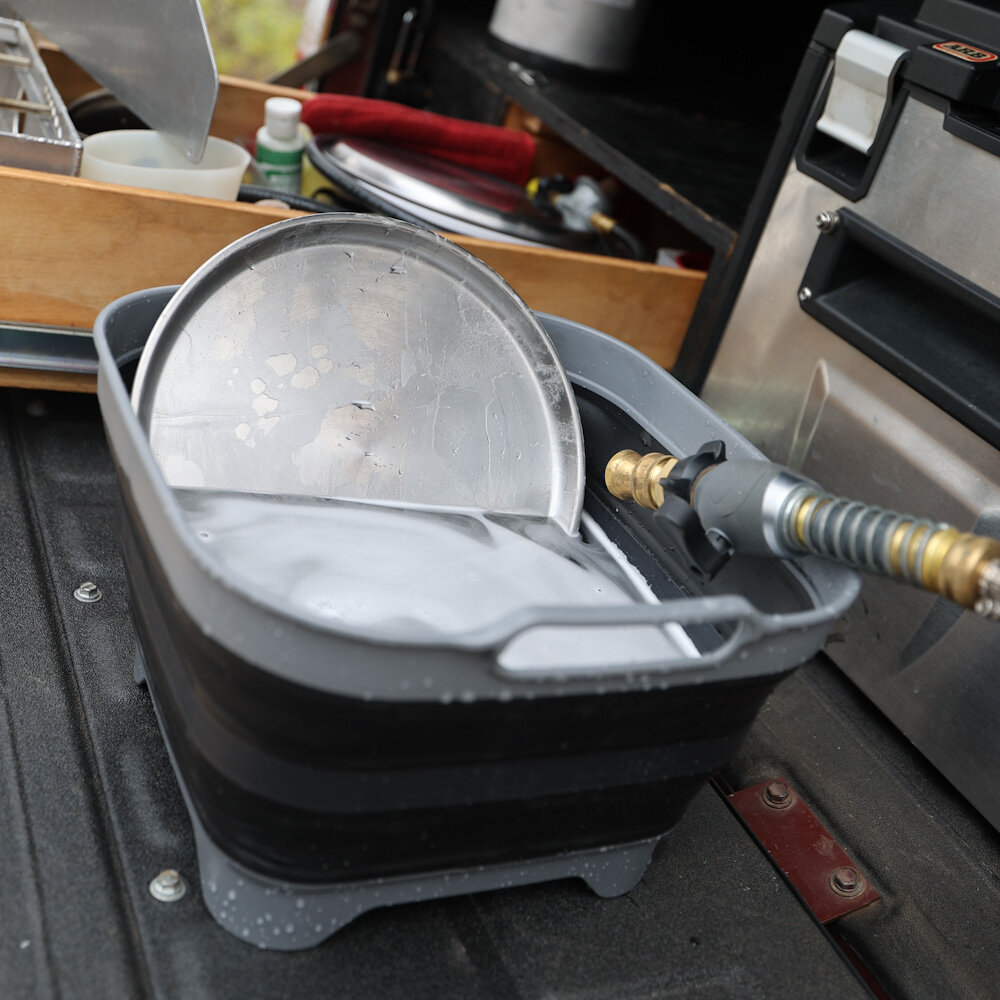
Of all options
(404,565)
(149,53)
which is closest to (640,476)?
(404,565)

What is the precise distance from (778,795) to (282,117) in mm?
931

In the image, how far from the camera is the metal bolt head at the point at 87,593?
2.69ft

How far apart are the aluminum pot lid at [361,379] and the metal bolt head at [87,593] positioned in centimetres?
19

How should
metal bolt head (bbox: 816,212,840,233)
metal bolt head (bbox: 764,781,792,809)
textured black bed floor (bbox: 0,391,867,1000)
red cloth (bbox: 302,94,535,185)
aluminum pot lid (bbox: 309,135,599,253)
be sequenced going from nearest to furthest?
textured black bed floor (bbox: 0,391,867,1000) → metal bolt head (bbox: 764,781,792,809) → metal bolt head (bbox: 816,212,840,233) → aluminum pot lid (bbox: 309,135,599,253) → red cloth (bbox: 302,94,535,185)

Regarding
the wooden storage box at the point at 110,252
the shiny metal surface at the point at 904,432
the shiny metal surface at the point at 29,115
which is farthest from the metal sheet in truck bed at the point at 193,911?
the shiny metal surface at the point at 29,115

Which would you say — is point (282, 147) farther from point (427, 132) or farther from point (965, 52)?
point (965, 52)

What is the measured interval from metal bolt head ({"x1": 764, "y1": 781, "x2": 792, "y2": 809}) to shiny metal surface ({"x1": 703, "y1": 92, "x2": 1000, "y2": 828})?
154 millimetres

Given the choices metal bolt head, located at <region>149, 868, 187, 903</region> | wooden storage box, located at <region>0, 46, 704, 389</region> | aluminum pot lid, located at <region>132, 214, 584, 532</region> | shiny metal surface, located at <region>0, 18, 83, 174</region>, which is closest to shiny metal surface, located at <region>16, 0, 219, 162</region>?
shiny metal surface, located at <region>0, 18, 83, 174</region>

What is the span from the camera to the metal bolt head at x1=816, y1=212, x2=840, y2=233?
2.98 feet

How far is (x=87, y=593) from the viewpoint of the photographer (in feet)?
2.70

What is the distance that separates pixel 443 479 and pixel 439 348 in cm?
11

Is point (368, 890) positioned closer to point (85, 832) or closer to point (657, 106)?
point (85, 832)

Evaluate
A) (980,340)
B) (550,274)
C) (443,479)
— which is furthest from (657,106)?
(443,479)

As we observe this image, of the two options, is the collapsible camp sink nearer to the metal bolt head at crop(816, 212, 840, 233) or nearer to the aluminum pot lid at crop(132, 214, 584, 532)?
the aluminum pot lid at crop(132, 214, 584, 532)
